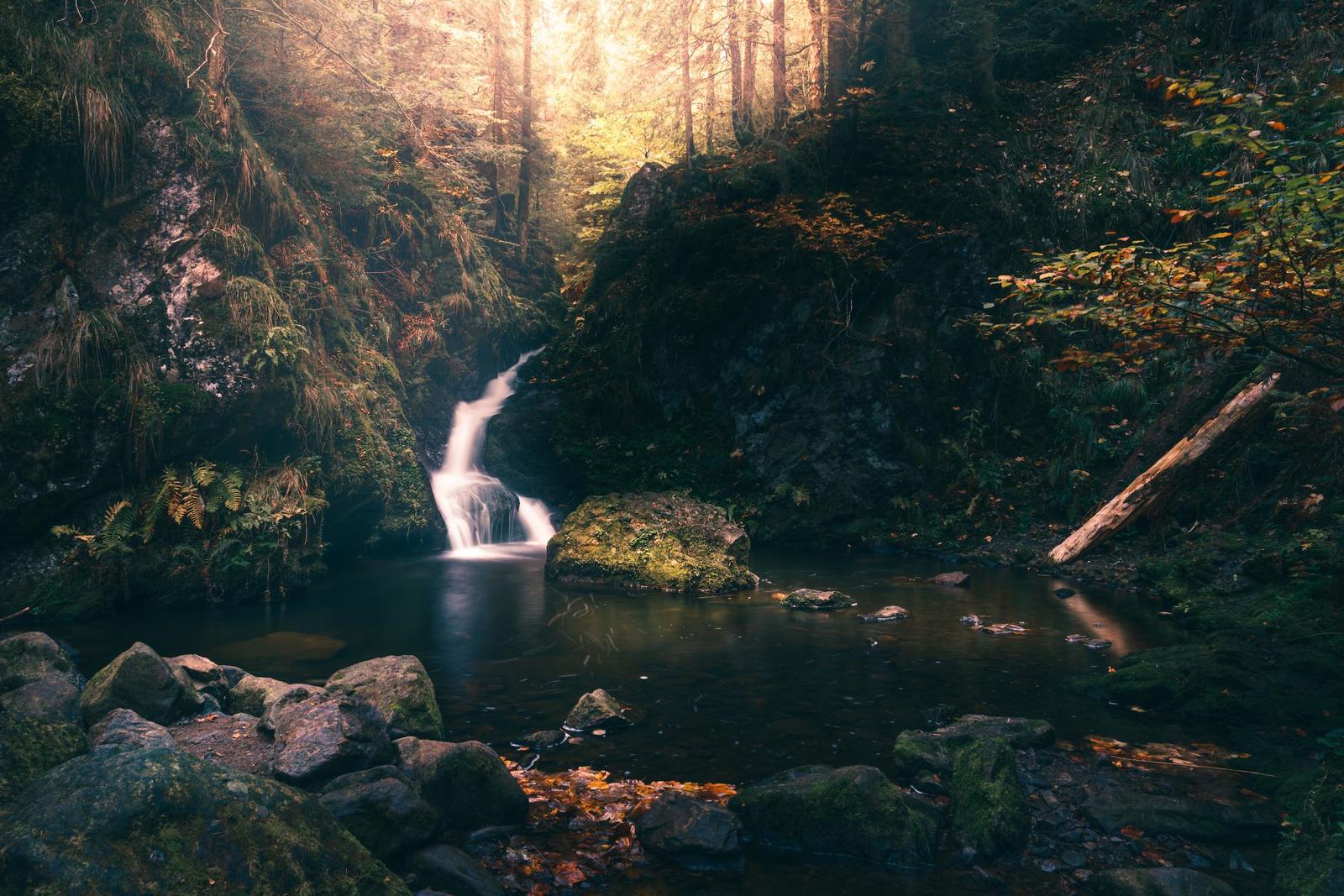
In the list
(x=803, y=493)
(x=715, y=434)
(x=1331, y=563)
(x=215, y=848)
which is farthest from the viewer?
(x=715, y=434)

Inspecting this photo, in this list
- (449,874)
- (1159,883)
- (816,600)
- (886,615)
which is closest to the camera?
(1159,883)

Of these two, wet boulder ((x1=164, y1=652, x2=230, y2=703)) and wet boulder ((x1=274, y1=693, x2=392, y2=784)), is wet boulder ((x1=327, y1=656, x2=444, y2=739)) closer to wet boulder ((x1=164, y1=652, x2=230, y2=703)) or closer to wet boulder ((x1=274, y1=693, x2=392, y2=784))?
wet boulder ((x1=274, y1=693, x2=392, y2=784))

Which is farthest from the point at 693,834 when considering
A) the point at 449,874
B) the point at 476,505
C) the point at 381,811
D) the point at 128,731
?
the point at 476,505

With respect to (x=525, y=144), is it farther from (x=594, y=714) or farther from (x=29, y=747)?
(x=29, y=747)

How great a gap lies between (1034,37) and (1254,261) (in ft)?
56.1

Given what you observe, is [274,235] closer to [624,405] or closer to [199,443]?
[199,443]

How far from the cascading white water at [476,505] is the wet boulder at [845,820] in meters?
11.1

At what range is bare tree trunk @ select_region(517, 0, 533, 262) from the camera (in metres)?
23.3

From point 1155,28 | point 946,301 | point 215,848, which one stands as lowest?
point 215,848

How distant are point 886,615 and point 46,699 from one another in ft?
27.9

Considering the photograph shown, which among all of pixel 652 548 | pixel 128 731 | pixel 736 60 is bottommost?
pixel 128 731

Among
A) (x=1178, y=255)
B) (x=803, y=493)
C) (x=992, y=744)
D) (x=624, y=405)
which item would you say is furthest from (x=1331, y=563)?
(x=624, y=405)

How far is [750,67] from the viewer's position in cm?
1844

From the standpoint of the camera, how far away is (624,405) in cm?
1744
